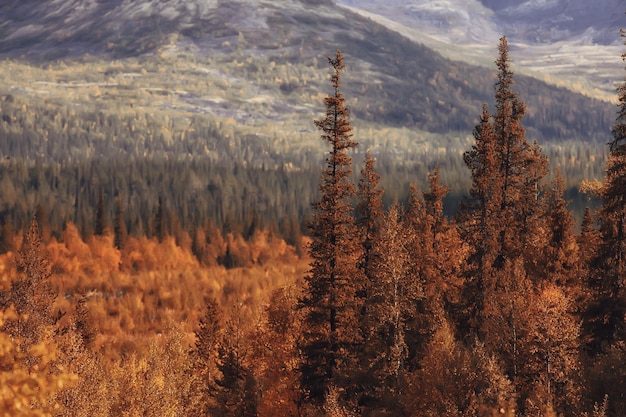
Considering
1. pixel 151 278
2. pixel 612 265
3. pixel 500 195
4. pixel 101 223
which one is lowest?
pixel 151 278

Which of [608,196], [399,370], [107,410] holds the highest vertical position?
[608,196]

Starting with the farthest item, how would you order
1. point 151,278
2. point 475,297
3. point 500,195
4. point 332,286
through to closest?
point 151,278
point 500,195
point 475,297
point 332,286

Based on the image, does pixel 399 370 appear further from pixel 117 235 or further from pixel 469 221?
pixel 117 235

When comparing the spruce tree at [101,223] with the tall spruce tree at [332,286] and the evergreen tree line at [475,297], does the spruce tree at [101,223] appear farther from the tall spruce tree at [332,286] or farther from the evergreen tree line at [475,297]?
the tall spruce tree at [332,286]

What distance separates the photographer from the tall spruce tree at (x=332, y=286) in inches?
1773

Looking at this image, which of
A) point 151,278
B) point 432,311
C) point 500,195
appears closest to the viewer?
point 432,311

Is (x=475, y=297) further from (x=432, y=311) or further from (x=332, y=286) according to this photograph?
(x=332, y=286)

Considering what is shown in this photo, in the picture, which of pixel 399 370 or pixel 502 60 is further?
pixel 502 60

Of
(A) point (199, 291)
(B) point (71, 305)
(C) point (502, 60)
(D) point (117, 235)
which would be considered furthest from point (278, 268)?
(C) point (502, 60)

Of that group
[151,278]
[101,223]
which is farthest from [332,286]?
[101,223]

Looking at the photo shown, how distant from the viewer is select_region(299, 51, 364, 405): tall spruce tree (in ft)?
148

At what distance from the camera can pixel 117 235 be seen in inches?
7347

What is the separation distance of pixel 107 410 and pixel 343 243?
16347 mm

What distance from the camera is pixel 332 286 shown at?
4497 centimetres
